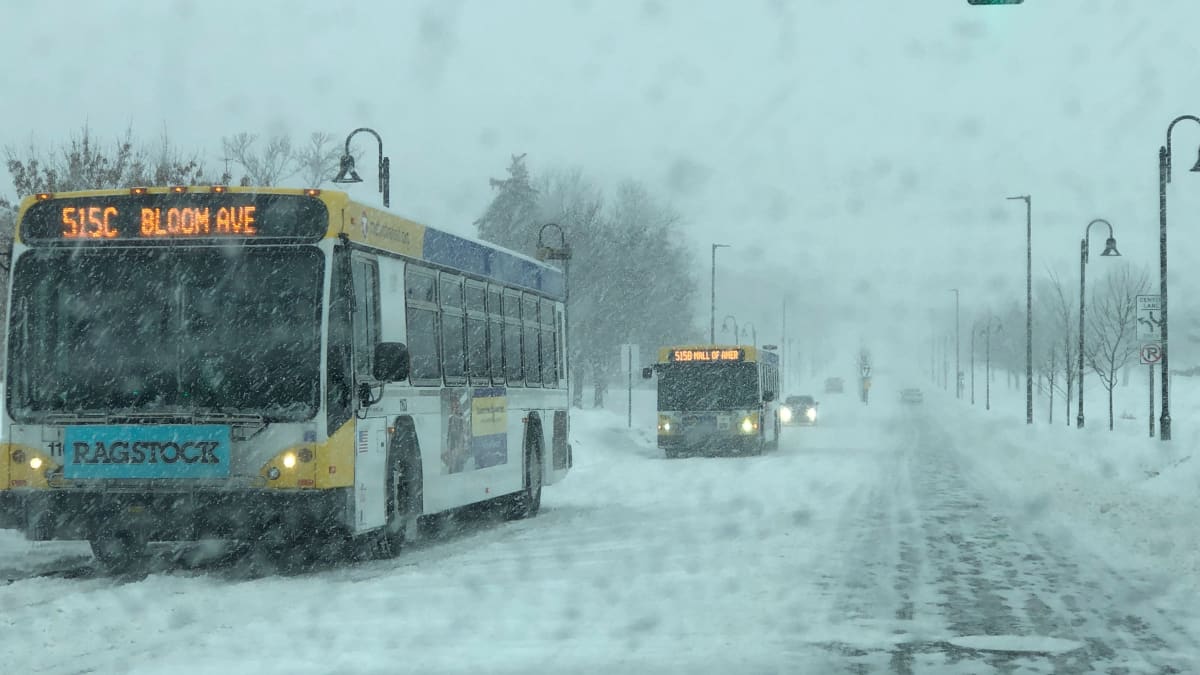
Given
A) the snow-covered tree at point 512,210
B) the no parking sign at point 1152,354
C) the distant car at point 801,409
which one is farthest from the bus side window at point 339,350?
the snow-covered tree at point 512,210

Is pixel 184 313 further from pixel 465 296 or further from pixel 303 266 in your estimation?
pixel 465 296

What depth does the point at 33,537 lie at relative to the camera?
13.7 meters

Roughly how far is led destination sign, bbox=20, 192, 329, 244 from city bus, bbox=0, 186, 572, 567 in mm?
12

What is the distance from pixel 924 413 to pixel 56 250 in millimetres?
83478

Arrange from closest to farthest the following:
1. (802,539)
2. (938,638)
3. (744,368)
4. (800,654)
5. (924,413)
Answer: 1. (800,654)
2. (938,638)
3. (802,539)
4. (744,368)
5. (924,413)

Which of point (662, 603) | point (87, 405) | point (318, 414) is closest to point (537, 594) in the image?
point (662, 603)

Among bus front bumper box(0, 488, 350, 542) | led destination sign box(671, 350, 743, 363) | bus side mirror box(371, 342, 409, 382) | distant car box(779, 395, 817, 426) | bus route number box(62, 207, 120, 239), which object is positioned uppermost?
bus route number box(62, 207, 120, 239)

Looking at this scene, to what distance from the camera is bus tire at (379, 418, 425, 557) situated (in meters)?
15.1

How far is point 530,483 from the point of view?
21.3 meters

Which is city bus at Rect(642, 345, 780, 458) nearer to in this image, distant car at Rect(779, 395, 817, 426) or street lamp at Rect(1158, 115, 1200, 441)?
street lamp at Rect(1158, 115, 1200, 441)

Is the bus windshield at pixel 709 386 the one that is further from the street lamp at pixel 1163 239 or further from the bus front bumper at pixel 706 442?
the street lamp at pixel 1163 239

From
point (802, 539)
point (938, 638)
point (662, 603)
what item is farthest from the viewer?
point (802, 539)

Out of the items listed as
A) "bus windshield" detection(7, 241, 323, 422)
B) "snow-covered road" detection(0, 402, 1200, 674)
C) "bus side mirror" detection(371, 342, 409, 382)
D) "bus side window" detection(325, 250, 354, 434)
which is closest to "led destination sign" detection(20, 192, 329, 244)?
"bus windshield" detection(7, 241, 323, 422)

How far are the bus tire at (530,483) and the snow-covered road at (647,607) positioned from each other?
64cm
